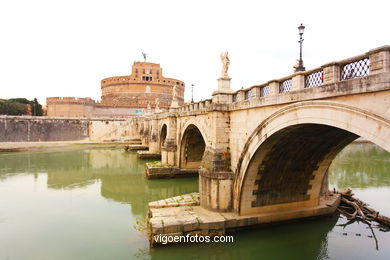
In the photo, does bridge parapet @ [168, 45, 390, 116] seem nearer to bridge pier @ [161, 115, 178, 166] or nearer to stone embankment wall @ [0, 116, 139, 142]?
bridge pier @ [161, 115, 178, 166]

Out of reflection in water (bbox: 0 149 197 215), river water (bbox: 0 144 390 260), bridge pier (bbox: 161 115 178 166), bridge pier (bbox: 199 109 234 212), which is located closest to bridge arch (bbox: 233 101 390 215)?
bridge pier (bbox: 199 109 234 212)

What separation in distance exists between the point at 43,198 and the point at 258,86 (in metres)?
12.5

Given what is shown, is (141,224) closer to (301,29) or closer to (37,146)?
(301,29)

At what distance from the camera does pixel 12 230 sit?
9.39 meters

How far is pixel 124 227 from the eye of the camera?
9.56 metres

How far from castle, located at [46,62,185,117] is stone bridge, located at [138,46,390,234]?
43.1m

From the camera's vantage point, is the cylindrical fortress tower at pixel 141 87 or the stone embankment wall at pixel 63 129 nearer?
the stone embankment wall at pixel 63 129

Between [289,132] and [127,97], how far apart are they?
5448cm

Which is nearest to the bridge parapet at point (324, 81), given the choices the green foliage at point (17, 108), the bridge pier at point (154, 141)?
the bridge pier at point (154, 141)

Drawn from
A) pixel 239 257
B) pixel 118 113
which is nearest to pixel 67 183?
pixel 239 257

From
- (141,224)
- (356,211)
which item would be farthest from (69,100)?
(356,211)

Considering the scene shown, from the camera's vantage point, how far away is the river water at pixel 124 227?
7.70 meters

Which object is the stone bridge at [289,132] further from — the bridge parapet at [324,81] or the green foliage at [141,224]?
the green foliage at [141,224]

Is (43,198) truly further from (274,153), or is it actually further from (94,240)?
(274,153)
